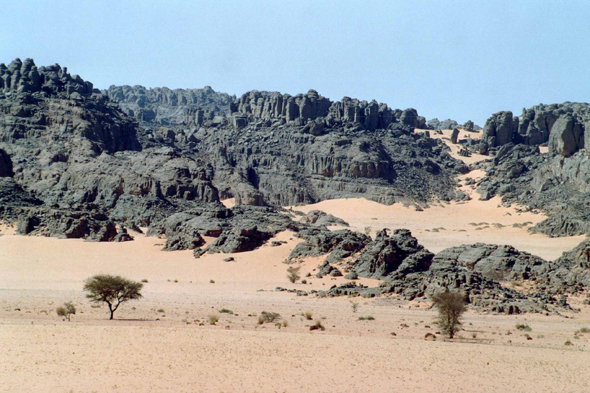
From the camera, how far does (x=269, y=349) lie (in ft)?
52.6

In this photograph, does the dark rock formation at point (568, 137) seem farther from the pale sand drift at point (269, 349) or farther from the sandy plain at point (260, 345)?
the pale sand drift at point (269, 349)

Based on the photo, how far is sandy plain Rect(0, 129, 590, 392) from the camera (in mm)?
13023

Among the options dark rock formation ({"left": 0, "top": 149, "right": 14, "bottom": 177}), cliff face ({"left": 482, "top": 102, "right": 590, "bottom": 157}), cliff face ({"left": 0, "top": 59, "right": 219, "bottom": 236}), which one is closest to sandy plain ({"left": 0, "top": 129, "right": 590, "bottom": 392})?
cliff face ({"left": 0, "top": 59, "right": 219, "bottom": 236})

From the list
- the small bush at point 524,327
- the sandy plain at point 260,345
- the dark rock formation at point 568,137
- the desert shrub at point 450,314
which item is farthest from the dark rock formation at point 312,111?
the desert shrub at point 450,314

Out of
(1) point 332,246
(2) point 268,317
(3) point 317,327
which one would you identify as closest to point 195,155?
(1) point 332,246

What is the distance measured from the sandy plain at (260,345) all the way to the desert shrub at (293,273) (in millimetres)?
758

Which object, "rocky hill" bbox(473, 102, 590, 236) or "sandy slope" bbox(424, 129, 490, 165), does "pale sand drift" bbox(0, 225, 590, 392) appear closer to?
"rocky hill" bbox(473, 102, 590, 236)

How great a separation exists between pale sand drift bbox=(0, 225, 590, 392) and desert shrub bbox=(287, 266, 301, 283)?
437 cm

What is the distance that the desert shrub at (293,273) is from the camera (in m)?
33.5

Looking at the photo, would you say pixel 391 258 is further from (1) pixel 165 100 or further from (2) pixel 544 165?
(1) pixel 165 100

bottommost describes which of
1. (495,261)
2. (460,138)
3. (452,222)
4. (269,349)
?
(269,349)

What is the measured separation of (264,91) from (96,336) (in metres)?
94.1

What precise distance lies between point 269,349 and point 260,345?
0.54 metres

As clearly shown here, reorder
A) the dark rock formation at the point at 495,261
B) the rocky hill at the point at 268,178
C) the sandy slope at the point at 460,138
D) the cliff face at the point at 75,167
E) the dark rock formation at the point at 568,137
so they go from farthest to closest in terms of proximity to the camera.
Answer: the sandy slope at the point at 460,138 → the dark rock formation at the point at 568,137 → the cliff face at the point at 75,167 → the rocky hill at the point at 268,178 → the dark rock formation at the point at 495,261
